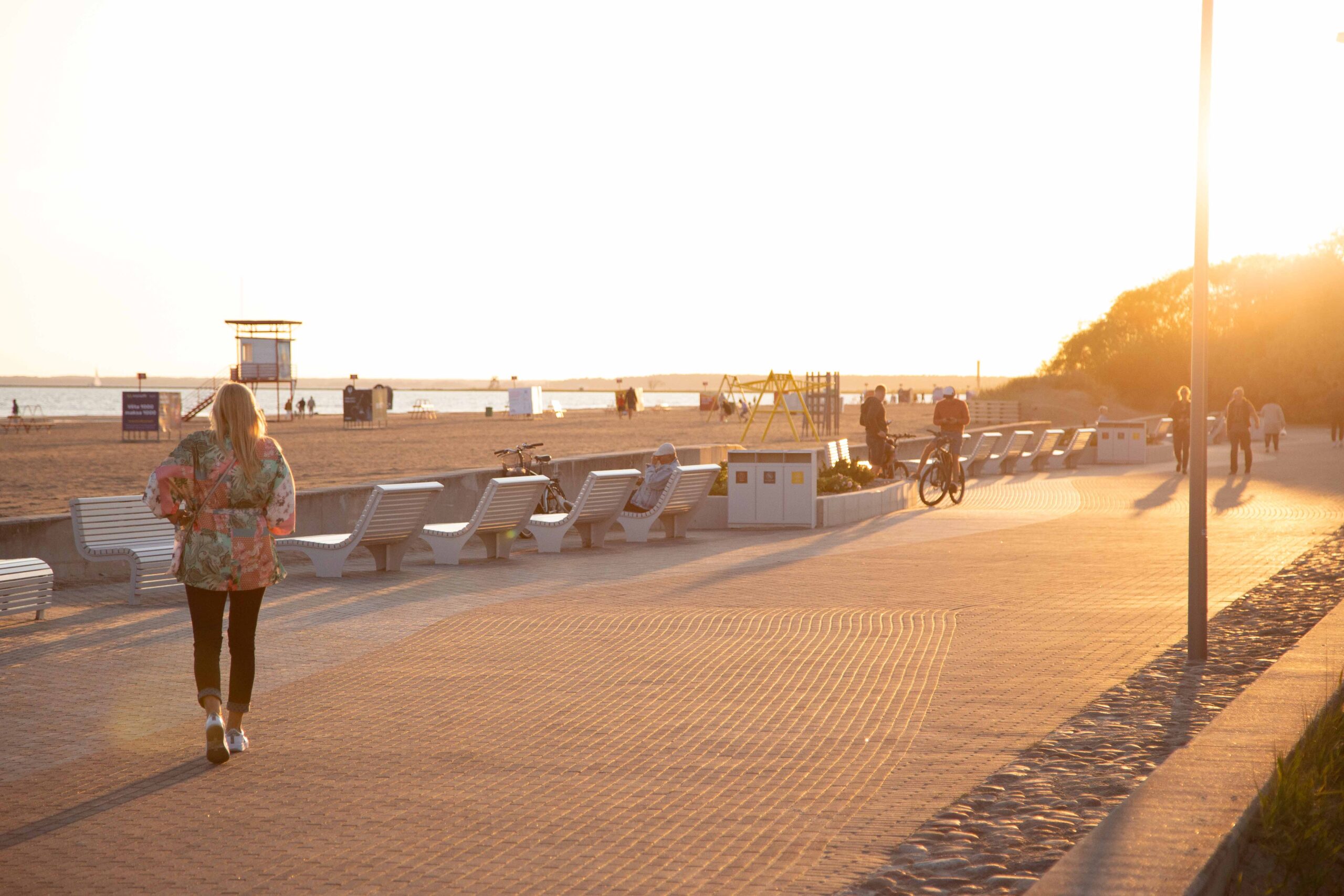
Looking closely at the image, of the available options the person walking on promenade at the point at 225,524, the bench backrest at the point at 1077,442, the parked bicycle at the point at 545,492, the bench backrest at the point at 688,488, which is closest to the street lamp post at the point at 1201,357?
the person walking on promenade at the point at 225,524

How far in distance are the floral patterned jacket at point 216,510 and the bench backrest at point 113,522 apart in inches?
176

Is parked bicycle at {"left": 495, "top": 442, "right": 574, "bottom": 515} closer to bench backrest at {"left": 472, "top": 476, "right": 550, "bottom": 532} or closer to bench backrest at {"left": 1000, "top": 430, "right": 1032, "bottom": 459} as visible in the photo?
bench backrest at {"left": 472, "top": 476, "right": 550, "bottom": 532}

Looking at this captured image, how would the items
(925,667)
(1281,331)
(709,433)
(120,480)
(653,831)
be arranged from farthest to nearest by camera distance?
(1281,331) → (709,433) → (120,480) → (925,667) → (653,831)

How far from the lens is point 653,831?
4535 millimetres

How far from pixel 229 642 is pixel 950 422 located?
46.4 feet

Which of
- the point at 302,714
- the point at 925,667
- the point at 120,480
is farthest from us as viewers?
the point at 120,480

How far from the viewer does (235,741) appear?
561 cm

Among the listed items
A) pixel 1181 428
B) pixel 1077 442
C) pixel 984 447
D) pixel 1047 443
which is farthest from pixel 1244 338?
pixel 984 447

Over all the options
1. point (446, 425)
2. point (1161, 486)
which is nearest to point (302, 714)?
point (1161, 486)

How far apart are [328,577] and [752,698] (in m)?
5.53

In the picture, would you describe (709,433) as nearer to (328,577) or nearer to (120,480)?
(120,480)

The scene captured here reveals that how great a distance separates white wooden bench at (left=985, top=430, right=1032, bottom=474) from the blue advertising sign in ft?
87.7

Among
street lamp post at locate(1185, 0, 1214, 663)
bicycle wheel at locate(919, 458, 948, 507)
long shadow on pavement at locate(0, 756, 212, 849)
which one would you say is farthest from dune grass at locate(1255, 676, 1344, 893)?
bicycle wheel at locate(919, 458, 948, 507)

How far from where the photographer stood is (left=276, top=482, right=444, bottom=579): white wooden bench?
10.8 m
